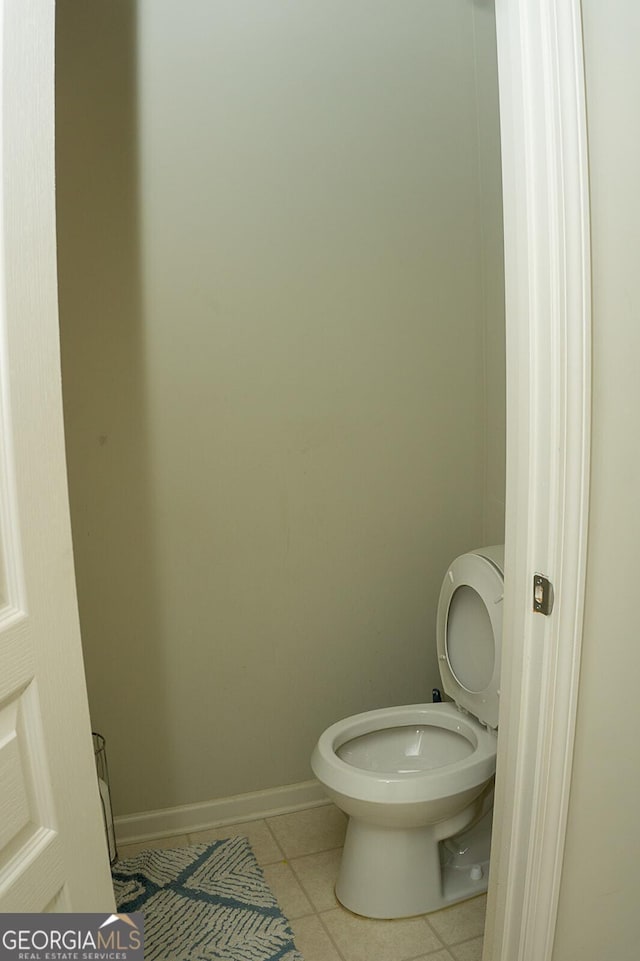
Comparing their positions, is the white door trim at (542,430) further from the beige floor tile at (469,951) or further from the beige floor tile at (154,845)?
the beige floor tile at (154,845)

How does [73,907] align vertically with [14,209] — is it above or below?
below

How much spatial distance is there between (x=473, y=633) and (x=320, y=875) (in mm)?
746

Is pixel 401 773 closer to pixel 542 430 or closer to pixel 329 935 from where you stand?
pixel 329 935

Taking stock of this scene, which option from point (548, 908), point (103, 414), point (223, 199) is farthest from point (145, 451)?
point (548, 908)

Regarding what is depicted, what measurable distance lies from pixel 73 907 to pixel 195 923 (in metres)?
0.97

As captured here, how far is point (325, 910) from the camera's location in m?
2.08

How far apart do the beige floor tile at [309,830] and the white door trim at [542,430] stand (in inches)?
36.1

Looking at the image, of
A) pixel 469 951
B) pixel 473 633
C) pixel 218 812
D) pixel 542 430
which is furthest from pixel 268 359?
pixel 469 951

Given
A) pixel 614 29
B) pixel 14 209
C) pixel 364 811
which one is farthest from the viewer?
pixel 364 811

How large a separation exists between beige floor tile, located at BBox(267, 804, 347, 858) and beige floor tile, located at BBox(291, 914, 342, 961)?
269mm

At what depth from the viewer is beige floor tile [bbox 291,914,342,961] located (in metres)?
1.92

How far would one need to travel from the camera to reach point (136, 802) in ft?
7.71

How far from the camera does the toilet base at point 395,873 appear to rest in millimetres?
2037

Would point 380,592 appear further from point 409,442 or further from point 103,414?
point 103,414
